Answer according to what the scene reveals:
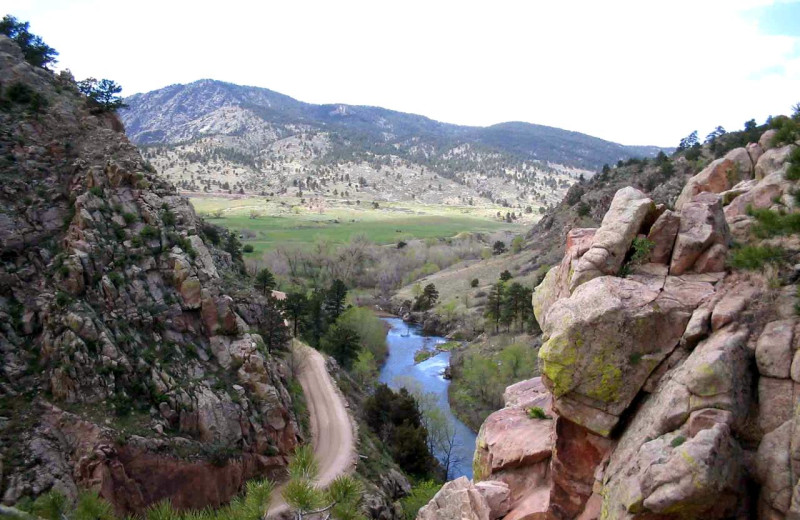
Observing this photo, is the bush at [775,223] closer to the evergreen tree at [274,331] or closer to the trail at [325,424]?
the trail at [325,424]

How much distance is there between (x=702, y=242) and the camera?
15695mm

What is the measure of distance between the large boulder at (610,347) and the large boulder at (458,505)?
429cm

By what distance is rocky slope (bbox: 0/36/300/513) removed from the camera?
1091 inches

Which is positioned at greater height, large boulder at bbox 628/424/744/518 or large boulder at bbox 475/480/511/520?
large boulder at bbox 628/424/744/518

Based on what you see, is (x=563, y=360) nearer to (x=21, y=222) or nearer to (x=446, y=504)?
(x=446, y=504)

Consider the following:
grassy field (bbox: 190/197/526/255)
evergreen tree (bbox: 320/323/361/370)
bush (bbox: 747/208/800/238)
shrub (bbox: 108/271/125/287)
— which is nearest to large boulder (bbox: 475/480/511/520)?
bush (bbox: 747/208/800/238)

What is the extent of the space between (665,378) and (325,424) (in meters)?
32.6

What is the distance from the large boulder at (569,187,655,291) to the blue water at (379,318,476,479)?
107 feet

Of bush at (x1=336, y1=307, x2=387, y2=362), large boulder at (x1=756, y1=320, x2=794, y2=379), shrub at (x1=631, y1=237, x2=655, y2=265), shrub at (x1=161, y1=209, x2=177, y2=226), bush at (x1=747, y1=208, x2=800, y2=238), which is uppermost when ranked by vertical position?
bush at (x1=747, y1=208, x2=800, y2=238)

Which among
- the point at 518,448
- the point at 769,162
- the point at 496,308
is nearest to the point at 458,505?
the point at 518,448

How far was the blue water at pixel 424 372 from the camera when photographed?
161 feet

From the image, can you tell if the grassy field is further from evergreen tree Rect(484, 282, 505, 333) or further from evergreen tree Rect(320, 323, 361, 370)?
evergreen tree Rect(484, 282, 505, 333)

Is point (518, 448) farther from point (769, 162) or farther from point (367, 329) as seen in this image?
point (367, 329)

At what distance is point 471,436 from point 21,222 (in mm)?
42712
